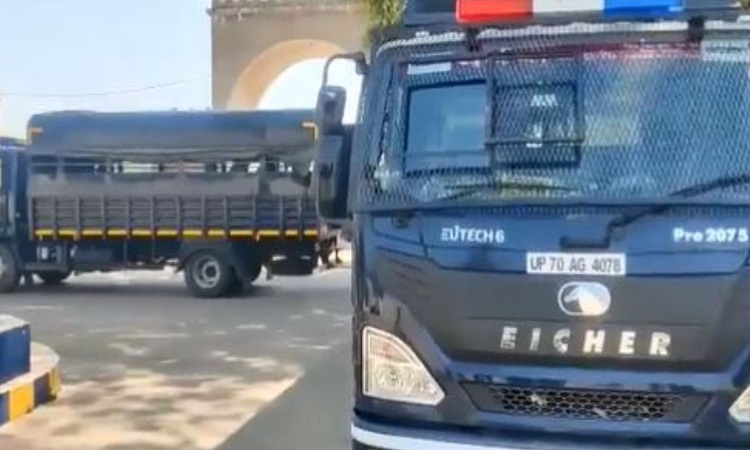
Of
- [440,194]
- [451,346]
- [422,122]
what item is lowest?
[451,346]

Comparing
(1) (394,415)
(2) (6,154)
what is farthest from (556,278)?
(2) (6,154)

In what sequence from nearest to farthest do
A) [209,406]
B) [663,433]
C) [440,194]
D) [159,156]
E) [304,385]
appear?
[663,433]
[440,194]
[209,406]
[304,385]
[159,156]

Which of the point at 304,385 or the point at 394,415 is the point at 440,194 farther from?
the point at 304,385

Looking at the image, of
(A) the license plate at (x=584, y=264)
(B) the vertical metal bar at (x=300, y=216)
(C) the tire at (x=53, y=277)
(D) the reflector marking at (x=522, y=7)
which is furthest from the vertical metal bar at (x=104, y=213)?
(A) the license plate at (x=584, y=264)

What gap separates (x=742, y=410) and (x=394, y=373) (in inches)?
48.5

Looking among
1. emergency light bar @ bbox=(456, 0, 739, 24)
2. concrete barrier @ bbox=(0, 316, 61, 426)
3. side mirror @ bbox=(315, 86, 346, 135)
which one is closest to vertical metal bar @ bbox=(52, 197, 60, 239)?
concrete barrier @ bbox=(0, 316, 61, 426)

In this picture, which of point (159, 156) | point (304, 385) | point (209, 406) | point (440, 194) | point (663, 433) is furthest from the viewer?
point (159, 156)

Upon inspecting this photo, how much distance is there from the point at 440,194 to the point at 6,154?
593 inches

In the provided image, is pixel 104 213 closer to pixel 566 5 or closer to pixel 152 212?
pixel 152 212

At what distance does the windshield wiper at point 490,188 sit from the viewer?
4.09 meters

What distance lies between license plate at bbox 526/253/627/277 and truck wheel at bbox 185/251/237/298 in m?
13.3

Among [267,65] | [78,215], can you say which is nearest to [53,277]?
[78,215]

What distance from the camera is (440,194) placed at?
13.7 feet

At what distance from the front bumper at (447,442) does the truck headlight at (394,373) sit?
0.11 meters
